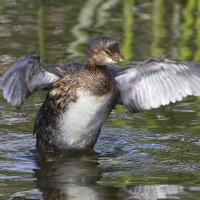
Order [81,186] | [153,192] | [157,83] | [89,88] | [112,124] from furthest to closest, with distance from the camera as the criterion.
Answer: [112,124] < [157,83] < [89,88] < [81,186] < [153,192]

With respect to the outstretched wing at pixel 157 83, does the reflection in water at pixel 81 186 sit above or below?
below

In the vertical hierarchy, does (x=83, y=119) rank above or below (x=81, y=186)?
above

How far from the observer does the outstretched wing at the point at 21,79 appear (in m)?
9.10

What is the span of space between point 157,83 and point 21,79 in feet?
4.39

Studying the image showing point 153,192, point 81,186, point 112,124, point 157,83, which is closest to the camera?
point 153,192

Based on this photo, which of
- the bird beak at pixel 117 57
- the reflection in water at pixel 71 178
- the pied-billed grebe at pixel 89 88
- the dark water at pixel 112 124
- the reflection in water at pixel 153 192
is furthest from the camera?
the pied-billed grebe at pixel 89 88

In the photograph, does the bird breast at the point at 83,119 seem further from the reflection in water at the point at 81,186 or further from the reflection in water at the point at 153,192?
the reflection in water at the point at 153,192

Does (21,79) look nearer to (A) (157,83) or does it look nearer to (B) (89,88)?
(B) (89,88)

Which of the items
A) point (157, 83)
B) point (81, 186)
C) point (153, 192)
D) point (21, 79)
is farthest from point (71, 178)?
point (157, 83)

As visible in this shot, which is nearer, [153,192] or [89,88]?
[153,192]

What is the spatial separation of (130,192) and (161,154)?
4.54ft

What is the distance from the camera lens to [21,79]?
927 cm

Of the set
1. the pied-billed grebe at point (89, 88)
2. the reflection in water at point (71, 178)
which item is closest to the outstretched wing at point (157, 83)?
the pied-billed grebe at point (89, 88)

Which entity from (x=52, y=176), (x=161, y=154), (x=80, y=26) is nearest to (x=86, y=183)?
(x=52, y=176)
